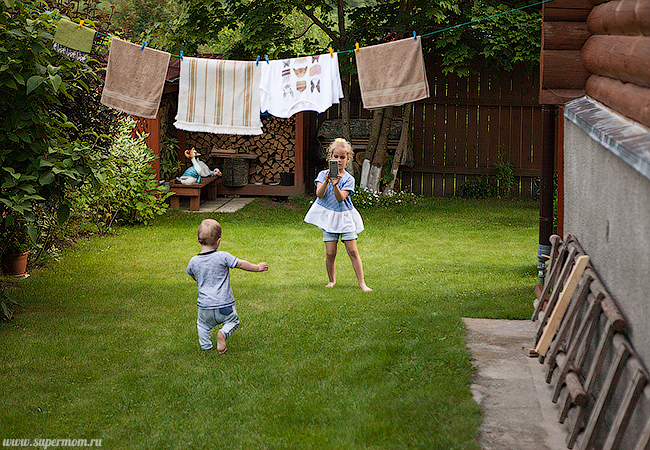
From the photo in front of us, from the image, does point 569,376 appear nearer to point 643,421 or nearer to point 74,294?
point 643,421

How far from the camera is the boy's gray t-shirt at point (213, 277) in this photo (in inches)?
180

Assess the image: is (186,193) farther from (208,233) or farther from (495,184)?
(208,233)

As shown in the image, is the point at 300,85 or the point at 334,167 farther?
the point at 300,85

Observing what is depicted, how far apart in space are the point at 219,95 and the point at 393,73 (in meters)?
1.83

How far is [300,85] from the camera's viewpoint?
7164 millimetres

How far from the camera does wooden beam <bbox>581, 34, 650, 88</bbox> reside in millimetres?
2939

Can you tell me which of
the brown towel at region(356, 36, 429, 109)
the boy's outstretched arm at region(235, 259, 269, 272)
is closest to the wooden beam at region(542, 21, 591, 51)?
the brown towel at region(356, 36, 429, 109)

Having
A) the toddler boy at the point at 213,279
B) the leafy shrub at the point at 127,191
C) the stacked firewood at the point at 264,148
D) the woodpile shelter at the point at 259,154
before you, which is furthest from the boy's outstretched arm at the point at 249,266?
the stacked firewood at the point at 264,148

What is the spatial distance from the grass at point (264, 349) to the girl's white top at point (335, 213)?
58cm

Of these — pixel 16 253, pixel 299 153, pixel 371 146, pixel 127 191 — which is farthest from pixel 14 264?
pixel 371 146

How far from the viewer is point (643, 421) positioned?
252 centimetres

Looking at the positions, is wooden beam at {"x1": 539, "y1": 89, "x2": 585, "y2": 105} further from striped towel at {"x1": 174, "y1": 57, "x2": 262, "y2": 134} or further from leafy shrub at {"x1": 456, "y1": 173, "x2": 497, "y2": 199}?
leafy shrub at {"x1": 456, "y1": 173, "x2": 497, "y2": 199}

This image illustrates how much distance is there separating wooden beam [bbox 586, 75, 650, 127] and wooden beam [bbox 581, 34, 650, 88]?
35 millimetres

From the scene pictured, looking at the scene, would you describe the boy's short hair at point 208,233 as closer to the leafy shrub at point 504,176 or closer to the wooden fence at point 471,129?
the wooden fence at point 471,129
